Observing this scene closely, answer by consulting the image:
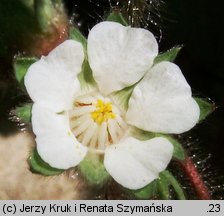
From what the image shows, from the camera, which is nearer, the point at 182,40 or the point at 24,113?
the point at 24,113

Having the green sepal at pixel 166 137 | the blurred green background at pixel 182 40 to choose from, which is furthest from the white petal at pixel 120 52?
the blurred green background at pixel 182 40

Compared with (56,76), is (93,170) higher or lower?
lower

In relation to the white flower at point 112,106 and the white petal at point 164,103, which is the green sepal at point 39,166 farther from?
the white petal at point 164,103

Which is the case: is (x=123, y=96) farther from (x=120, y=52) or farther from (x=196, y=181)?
(x=196, y=181)

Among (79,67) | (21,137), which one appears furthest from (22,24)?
(79,67)

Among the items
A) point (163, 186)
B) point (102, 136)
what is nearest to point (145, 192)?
point (163, 186)

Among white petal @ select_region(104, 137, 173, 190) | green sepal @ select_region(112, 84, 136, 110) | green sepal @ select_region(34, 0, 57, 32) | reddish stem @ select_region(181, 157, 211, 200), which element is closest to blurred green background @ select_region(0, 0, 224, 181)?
green sepal @ select_region(34, 0, 57, 32)

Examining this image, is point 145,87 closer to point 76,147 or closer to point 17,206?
point 76,147
